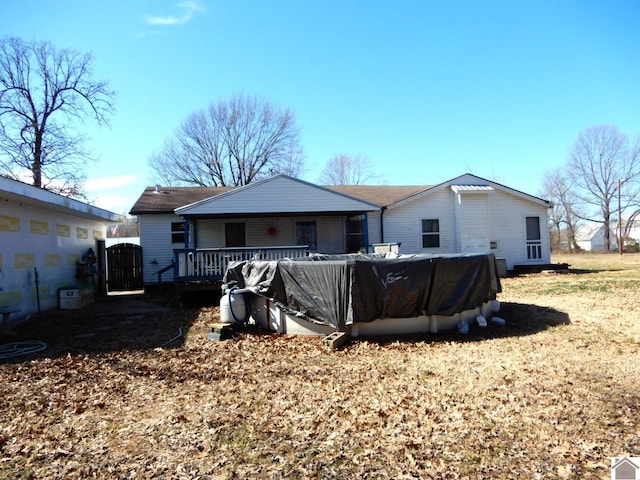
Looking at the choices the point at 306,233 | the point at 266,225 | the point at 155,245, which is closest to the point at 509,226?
the point at 306,233

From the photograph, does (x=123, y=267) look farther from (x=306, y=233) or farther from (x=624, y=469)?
(x=624, y=469)

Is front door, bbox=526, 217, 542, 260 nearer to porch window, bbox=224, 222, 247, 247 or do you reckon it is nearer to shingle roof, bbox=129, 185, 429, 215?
Answer: shingle roof, bbox=129, 185, 429, 215

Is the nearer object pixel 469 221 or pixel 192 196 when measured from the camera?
pixel 469 221

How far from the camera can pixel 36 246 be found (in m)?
10.8

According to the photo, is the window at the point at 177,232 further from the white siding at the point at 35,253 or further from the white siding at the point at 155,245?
the white siding at the point at 35,253

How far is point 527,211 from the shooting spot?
60.8 feet

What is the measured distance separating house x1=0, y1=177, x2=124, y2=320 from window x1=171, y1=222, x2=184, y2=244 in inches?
138

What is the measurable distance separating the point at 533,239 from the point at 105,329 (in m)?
17.3

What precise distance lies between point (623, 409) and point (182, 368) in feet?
16.9

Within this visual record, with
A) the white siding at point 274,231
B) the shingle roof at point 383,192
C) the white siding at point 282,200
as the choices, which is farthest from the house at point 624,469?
the shingle roof at point 383,192

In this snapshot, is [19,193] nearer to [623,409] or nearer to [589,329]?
[623,409]

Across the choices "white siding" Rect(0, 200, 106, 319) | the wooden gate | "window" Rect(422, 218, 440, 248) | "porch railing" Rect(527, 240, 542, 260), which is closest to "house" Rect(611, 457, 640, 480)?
"white siding" Rect(0, 200, 106, 319)

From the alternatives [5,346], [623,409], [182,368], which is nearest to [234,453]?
[182,368]

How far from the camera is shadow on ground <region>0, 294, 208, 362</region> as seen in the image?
282 inches
